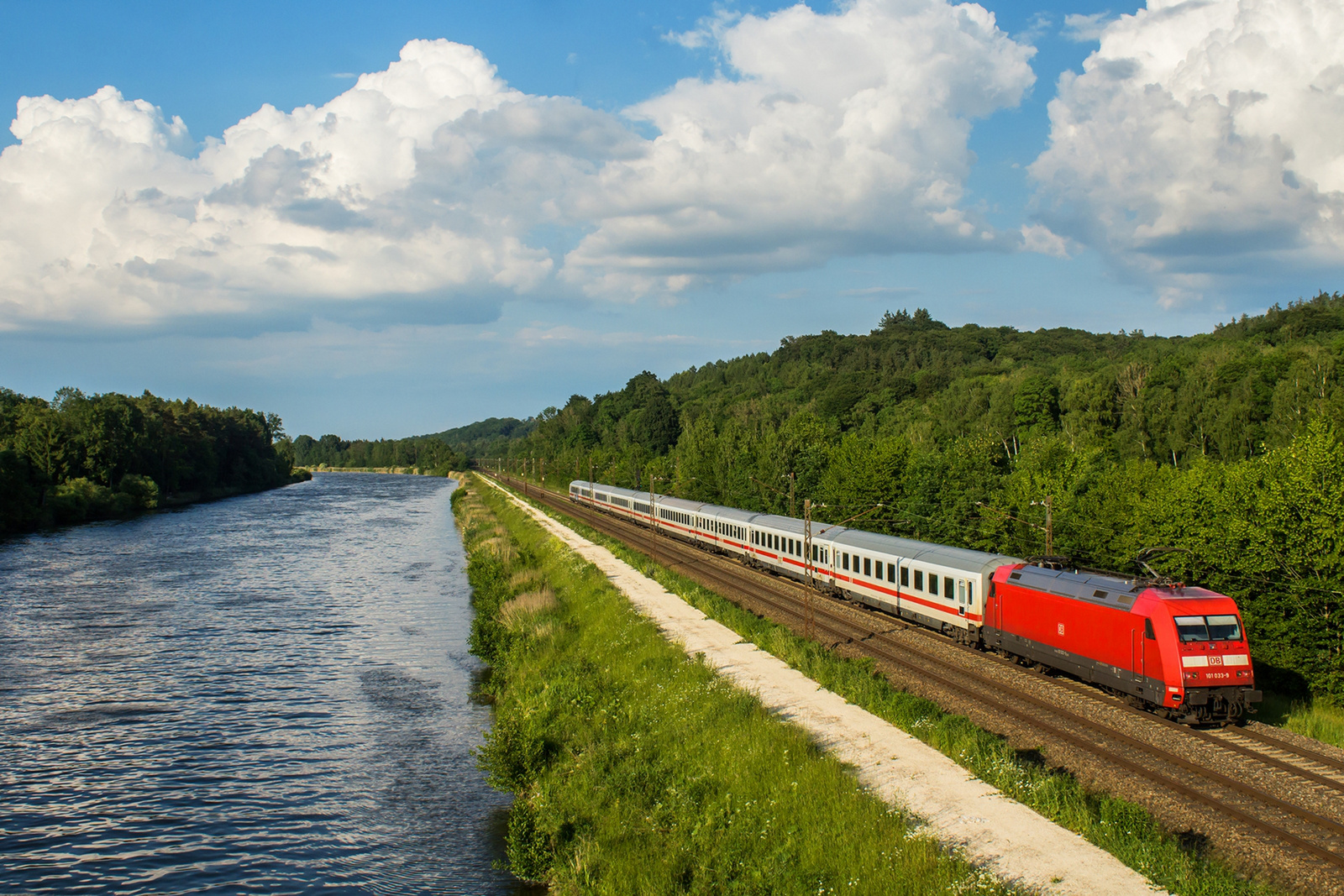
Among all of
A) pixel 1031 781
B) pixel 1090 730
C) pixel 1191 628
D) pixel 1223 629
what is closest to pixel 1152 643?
pixel 1191 628

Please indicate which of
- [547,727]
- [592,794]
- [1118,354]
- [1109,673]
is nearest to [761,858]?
[592,794]

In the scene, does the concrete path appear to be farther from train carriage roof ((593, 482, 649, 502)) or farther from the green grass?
train carriage roof ((593, 482, 649, 502))

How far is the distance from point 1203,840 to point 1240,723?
7761mm

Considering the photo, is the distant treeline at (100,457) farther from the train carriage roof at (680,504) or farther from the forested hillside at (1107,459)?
the forested hillside at (1107,459)

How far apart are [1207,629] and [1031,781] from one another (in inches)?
270

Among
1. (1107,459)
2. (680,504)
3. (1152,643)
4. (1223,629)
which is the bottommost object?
(1152,643)

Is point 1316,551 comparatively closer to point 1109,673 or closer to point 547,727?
point 1109,673

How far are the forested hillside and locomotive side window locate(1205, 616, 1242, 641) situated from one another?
9.62 metres

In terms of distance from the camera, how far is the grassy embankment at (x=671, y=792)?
Answer: 1380cm

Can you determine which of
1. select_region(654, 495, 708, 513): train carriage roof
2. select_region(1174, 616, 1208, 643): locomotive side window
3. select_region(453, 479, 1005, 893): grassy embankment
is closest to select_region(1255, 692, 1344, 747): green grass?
select_region(1174, 616, 1208, 643): locomotive side window

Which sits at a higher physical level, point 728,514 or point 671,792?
point 728,514

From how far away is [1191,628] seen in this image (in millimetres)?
19594

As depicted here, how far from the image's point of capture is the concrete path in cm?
1305

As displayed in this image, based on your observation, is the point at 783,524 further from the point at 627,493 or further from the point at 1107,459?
the point at 627,493
